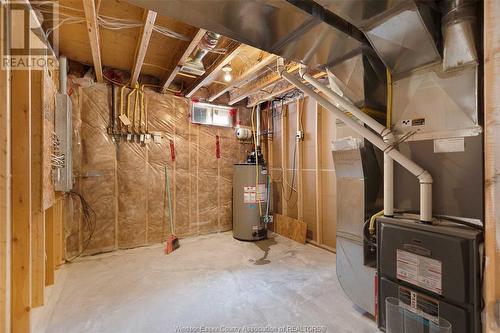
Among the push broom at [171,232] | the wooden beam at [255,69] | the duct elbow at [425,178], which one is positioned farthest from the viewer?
the push broom at [171,232]

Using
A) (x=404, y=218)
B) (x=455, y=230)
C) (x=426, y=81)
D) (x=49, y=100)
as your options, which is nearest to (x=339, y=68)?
(x=426, y=81)

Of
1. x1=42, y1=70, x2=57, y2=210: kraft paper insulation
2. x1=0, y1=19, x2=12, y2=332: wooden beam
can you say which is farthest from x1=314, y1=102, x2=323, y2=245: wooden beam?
x1=0, y1=19, x2=12, y2=332: wooden beam

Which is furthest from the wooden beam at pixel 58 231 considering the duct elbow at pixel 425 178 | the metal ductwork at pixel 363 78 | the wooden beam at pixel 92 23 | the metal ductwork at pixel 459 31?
the metal ductwork at pixel 459 31

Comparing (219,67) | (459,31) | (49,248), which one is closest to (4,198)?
(49,248)

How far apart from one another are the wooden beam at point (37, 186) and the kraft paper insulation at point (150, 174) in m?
1.27

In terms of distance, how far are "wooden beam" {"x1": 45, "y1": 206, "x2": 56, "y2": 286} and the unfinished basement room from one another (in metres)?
0.02

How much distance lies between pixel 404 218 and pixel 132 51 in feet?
10.8

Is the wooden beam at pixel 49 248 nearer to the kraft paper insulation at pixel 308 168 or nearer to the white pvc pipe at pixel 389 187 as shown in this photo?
the white pvc pipe at pixel 389 187

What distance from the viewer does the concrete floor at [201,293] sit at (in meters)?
1.83

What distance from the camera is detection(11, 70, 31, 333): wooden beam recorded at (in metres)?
1.59

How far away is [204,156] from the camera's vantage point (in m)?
4.09

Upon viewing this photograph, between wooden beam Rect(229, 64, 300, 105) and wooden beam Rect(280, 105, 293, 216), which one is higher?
wooden beam Rect(229, 64, 300, 105)

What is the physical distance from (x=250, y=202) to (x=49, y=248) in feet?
8.08

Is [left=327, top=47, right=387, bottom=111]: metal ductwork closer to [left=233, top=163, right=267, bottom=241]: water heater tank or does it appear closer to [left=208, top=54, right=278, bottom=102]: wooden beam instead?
[left=208, top=54, right=278, bottom=102]: wooden beam
